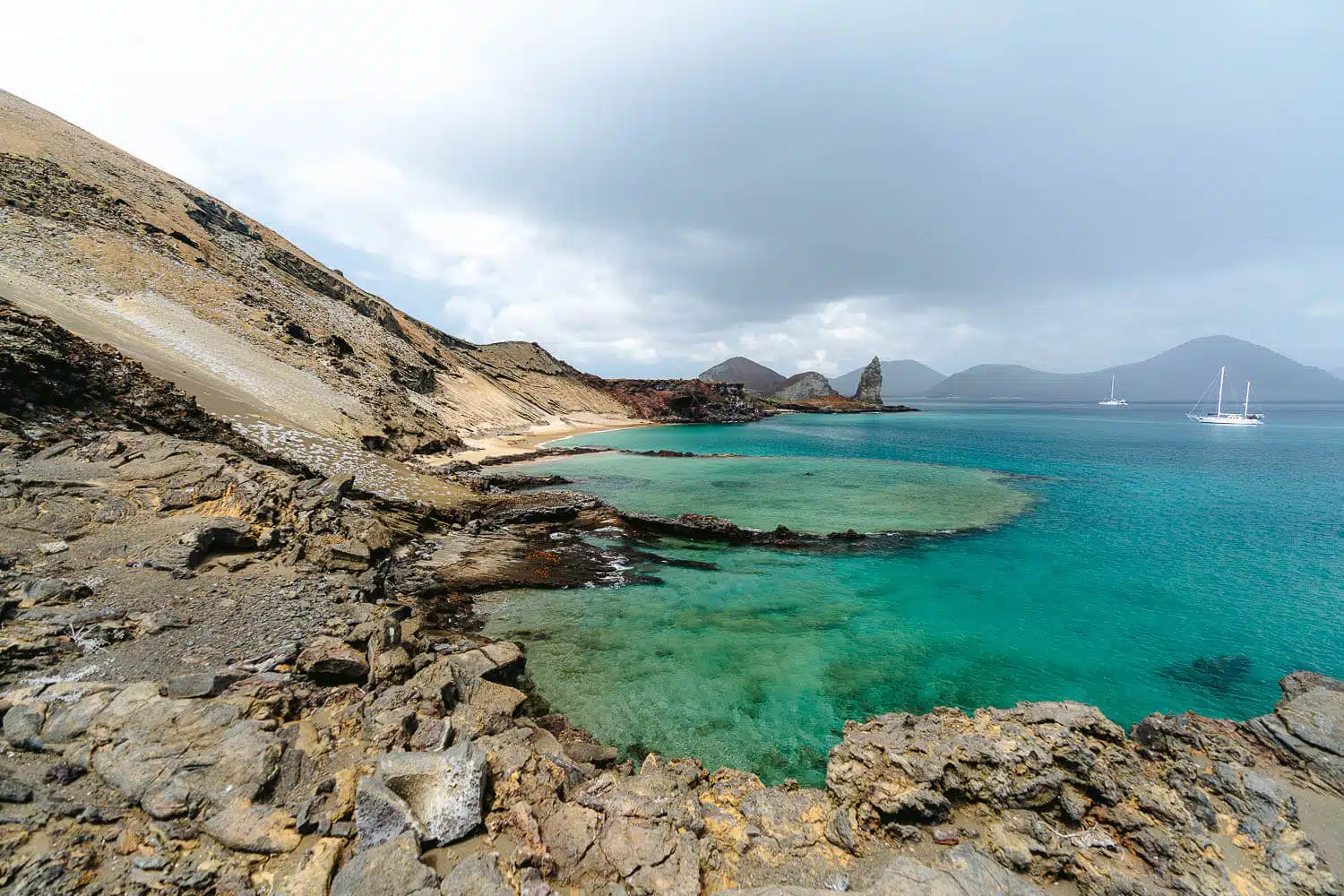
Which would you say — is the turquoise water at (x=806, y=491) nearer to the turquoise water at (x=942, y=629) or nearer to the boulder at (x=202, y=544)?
the turquoise water at (x=942, y=629)

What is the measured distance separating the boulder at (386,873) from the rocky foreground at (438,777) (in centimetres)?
2

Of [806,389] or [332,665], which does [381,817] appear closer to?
[332,665]

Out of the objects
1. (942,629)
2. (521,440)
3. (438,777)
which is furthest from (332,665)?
(521,440)

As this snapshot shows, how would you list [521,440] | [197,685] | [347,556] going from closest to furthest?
[197,685] < [347,556] < [521,440]

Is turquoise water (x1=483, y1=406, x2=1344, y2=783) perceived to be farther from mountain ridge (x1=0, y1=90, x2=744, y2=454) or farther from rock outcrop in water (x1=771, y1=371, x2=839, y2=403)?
rock outcrop in water (x1=771, y1=371, x2=839, y2=403)

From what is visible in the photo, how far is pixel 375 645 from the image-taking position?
8.47m

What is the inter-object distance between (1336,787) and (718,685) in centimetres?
896

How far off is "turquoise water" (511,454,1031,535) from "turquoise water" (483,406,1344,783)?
3.21 meters

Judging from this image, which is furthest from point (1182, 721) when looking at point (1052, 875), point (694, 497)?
point (694, 497)

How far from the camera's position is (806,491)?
31469 mm

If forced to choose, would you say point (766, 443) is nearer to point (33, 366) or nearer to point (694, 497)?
point (694, 497)

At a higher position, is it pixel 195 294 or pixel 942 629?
pixel 195 294

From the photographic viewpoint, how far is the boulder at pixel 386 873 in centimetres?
411

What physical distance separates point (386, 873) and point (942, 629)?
14047 millimetres
